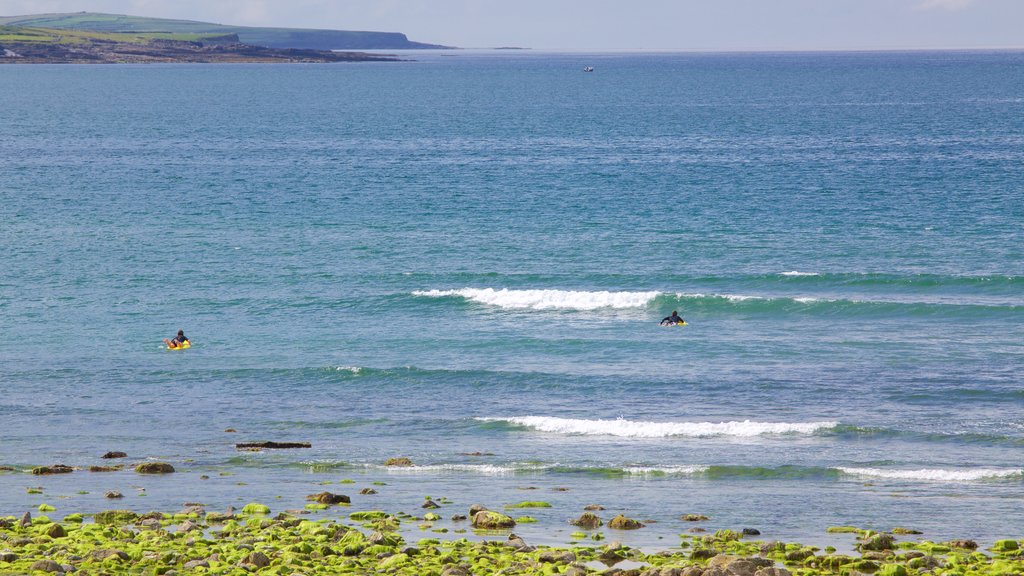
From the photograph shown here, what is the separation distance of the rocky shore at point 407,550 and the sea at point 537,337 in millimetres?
874

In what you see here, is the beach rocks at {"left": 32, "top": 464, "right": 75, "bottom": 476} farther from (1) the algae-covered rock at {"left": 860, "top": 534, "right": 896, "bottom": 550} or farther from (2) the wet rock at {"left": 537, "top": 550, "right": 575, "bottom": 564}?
(1) the algae-covered rock at {"left": 860, "top": 534, "right": 896, "bottom": 550}

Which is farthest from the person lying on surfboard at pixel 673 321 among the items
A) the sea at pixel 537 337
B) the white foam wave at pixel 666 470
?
the white foam wave at pixel 666 470

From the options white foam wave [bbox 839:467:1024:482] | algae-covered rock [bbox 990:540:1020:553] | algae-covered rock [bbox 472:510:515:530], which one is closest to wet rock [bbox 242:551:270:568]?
algae-covered rock [bbox 472:510:515:530]

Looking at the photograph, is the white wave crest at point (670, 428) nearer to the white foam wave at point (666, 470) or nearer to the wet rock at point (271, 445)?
the white foam wave at point (666, 470)

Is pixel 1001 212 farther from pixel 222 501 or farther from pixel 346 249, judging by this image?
pixel 222 501

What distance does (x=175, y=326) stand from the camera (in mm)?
46688

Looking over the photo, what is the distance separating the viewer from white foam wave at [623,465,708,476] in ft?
95.6

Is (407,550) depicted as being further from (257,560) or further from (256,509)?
(256,509)

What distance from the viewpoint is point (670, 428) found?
33000 millimetres

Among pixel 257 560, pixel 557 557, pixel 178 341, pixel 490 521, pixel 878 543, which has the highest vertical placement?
pixel 878 543

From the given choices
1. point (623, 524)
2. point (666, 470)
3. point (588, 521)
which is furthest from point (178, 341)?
point (623, 524)

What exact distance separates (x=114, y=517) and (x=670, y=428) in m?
15.0

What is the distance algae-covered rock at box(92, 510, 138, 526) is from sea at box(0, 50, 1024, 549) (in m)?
0.92

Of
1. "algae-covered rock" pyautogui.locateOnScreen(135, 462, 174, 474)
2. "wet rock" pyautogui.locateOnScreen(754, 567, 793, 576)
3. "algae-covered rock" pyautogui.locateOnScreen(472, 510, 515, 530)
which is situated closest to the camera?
"wet rock" pyautogui.locateOnScreen(754, 567, 793, 576)
